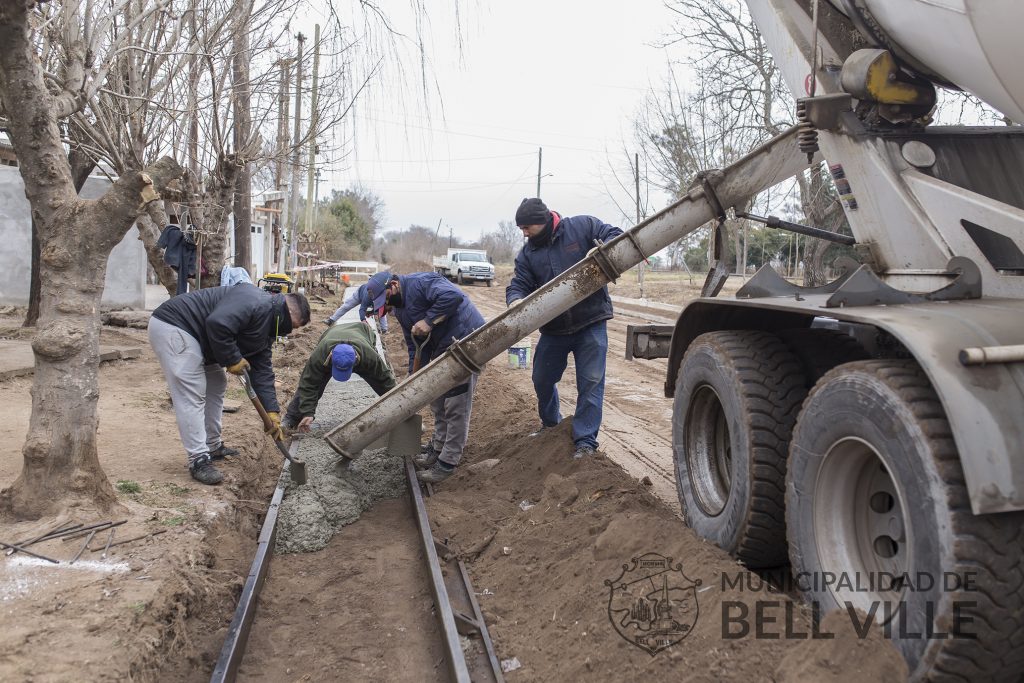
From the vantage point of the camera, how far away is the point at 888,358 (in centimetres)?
291

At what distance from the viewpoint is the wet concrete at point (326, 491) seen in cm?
542

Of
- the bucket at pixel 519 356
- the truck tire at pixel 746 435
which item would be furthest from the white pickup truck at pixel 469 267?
the truck tire at pixel 746 435

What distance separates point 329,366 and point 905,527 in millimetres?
5273

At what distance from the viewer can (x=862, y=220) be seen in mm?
3512

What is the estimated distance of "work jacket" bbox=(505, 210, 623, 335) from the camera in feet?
20.2

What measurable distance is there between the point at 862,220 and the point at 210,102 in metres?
8.51

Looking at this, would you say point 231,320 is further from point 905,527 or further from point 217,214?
point 217,214

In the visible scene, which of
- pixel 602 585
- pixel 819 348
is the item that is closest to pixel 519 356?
pixel 602 585

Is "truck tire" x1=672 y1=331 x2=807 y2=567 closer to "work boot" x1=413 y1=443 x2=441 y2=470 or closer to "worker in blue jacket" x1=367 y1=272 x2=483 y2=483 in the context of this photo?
"worker in blue jacket" x1=367 y1=272 x2=483 y2=483

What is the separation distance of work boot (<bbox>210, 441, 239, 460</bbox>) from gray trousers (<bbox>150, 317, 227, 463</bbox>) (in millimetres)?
659

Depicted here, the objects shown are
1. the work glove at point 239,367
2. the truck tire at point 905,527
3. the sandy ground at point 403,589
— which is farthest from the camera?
the work glove at point 239,367

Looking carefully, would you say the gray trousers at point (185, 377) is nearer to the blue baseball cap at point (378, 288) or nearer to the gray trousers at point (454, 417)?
the blue baseball cap at point (378, 288)

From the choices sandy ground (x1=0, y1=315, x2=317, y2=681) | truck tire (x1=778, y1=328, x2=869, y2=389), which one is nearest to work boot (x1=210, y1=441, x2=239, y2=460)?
sandy ground (x1=0, y1=315, x2=317, y2=681)

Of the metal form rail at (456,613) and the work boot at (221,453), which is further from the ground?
the work boot at (221,453)
